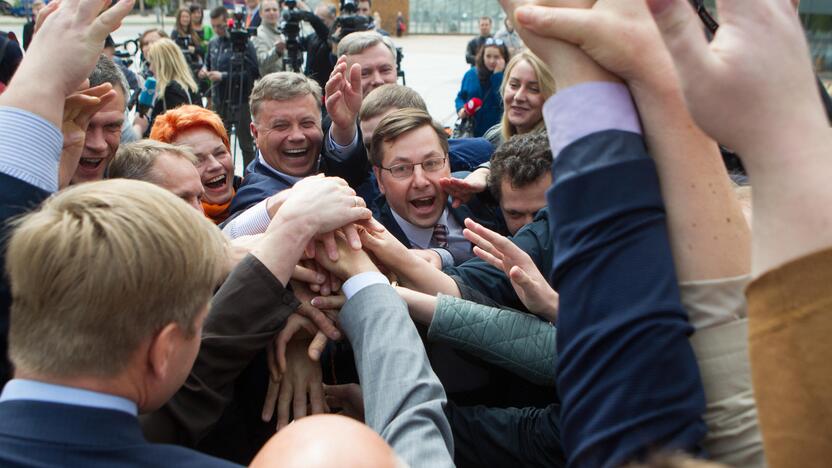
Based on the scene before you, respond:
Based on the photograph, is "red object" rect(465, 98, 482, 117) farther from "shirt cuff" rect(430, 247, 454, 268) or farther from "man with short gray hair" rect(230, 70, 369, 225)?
"shirt cuff" rect(430, 247, 454, 268)

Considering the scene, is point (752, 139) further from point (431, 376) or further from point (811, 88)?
point (431, 376)

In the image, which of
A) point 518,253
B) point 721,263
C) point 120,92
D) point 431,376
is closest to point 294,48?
point 120,92

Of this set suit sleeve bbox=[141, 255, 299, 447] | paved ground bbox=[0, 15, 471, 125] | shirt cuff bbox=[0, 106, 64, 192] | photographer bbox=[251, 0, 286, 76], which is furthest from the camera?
paved ground bbox=[0, 15, 471, 125]

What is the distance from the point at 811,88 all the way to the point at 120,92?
253 cm

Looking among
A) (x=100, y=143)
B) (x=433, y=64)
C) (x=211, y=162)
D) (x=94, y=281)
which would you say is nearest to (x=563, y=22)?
(x=94, y=281)

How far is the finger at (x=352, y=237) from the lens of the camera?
1.71 m

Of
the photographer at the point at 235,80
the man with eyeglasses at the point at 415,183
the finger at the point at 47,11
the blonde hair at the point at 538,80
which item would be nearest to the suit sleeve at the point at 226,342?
the finger at the point at 47,11

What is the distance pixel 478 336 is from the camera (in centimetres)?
169

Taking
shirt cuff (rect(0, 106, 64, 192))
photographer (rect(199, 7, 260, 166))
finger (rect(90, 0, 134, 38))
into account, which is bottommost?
photographer (rect(199, 7, 260, 166))

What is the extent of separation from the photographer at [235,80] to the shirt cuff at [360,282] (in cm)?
555

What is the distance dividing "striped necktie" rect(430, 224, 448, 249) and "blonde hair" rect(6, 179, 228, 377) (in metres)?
1.64

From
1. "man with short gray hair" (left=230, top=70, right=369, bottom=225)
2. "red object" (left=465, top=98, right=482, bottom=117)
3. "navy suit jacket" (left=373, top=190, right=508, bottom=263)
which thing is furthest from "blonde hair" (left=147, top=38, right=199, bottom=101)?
"navy suit jacket" (left=373, top=190, right=508, bottom=263)

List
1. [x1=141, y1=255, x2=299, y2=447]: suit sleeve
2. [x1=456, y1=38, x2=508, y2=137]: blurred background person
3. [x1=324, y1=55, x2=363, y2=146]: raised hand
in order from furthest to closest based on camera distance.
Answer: [x1=456, y1=38, x2=508, y2=137]: blurred background person, [x1=324, y1=55, x2=363, y2=146]: raised hand, [x1=141, y1=255, x2=299, y2=447]: suit sleeve

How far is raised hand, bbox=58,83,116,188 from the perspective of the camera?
162cm
